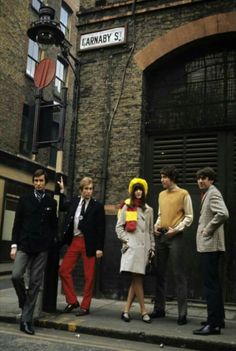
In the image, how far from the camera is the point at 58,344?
562cm

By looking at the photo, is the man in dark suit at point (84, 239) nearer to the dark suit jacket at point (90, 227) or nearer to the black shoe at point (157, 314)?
the dark suit jacket at point (90, 227)

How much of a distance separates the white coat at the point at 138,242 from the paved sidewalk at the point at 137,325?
782 mm

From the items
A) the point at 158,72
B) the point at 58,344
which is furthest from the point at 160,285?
the point at 158,72

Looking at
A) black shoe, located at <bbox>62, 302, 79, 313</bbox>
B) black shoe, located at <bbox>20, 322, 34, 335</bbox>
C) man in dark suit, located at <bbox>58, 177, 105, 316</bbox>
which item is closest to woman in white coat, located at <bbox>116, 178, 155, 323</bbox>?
man in dark suit, located at <bbox>58, 177, 105, 316</bbox>

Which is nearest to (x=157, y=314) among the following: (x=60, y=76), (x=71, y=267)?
(x=71, y=267)

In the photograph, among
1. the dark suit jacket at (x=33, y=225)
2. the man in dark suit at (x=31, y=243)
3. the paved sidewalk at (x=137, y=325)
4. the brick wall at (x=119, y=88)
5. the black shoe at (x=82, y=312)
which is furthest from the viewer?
the brick wall at (x=119, y=88)

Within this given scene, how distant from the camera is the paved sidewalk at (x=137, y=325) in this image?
5.71 meters

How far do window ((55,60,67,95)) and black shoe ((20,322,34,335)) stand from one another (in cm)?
1924

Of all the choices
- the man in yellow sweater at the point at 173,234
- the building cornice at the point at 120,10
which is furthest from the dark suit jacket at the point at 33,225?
the building cornice at the point at 120,10

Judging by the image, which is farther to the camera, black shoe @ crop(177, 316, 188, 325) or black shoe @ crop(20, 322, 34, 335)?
black shoe @ crop(177, 316, 188, 325)

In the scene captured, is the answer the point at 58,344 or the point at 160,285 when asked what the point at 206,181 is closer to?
the point at 160,285

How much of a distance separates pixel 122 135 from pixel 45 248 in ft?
11.6

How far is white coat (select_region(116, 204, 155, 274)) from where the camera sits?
6.71 meters

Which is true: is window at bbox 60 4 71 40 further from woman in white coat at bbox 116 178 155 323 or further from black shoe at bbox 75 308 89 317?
black shoe at bbox 75 308 89 317
